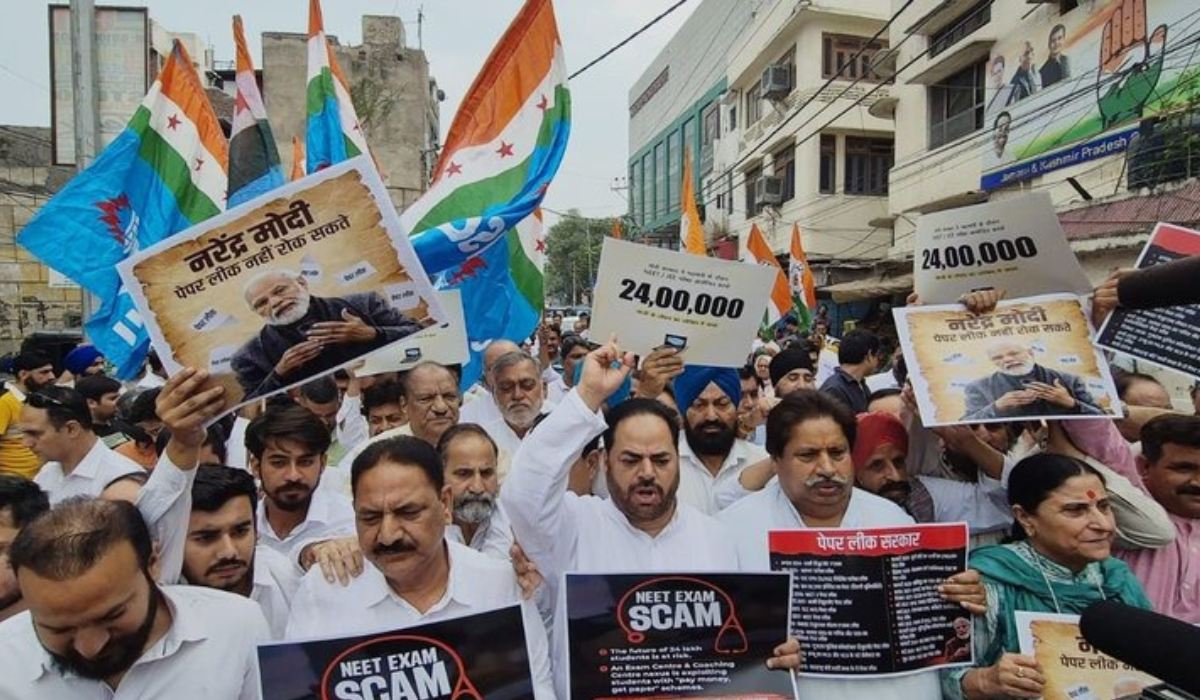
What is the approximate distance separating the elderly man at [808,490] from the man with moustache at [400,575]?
31.2 inches

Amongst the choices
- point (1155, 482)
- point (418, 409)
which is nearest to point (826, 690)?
point (1155, 482)

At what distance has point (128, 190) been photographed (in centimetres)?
545

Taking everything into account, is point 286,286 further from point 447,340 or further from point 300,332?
point 447,340

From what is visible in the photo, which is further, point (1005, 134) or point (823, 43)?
point (823, 43)


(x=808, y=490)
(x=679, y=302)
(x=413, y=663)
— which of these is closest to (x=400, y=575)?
(x=413, y=663)

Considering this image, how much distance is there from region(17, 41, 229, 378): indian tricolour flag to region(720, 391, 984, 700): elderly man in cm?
373

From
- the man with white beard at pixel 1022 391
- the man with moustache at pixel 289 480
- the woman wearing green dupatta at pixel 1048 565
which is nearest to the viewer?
the woman wearing green dupatta at pixel 1048 565

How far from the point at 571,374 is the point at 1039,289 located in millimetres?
5417

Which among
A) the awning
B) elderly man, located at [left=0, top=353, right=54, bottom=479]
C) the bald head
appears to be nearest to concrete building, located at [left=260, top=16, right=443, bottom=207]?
the awning

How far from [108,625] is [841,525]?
2045 millimetres

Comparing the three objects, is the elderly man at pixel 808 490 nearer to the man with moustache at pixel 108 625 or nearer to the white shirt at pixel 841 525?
the white shirt at pixel 841 525

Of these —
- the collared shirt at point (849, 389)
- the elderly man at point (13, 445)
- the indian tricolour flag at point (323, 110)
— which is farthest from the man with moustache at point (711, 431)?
the elderly man at point (13, 445)

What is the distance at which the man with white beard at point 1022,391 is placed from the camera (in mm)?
2797

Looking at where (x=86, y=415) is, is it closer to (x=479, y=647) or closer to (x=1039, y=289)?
(x=479, y=647)
